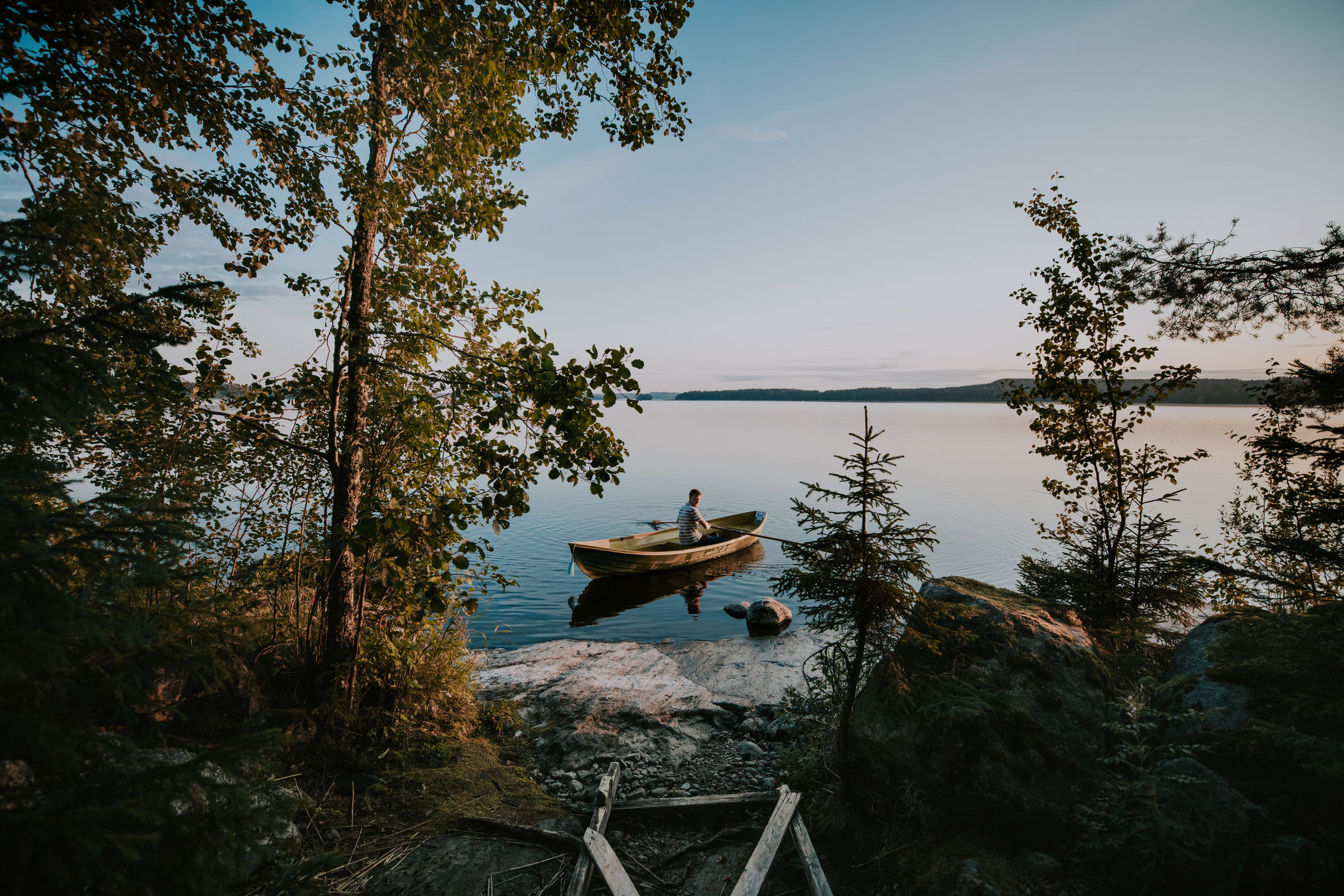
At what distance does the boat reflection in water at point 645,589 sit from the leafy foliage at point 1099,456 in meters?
9.57

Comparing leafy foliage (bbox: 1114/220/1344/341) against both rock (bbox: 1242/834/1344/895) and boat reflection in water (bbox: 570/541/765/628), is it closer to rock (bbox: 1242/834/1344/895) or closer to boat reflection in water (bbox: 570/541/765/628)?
rock (bbox: 1242/834/1344/895)

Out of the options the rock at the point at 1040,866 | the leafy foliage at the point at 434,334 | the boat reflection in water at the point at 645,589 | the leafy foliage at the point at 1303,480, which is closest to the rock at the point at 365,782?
the leafy foliage at the point at 434,334

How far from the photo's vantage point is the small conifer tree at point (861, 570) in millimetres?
4570

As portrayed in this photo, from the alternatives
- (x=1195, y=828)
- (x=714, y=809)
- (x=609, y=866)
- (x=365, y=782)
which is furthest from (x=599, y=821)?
(x=1195, y=828)

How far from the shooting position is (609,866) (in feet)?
13.1

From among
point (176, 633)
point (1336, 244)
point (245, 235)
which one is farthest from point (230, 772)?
point (1336, 244)

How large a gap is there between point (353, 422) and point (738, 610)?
1144cm

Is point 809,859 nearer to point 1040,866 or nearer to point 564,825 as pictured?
point 1040,866

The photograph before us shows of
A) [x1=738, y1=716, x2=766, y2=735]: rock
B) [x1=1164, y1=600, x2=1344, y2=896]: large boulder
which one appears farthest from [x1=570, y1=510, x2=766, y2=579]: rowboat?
[x1=1164, y1=600, x2=1344, y2=896]: large boulder

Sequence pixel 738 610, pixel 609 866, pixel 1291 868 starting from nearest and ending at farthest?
pixel 1291 868
pixel 609 866
pixel 738 610

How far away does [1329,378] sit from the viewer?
149 inches

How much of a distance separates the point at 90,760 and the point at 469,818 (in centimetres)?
329

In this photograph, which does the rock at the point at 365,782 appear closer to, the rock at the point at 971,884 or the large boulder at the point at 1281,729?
the rock at the point at 971,884

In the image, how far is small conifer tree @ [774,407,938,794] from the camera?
4.57 meters
